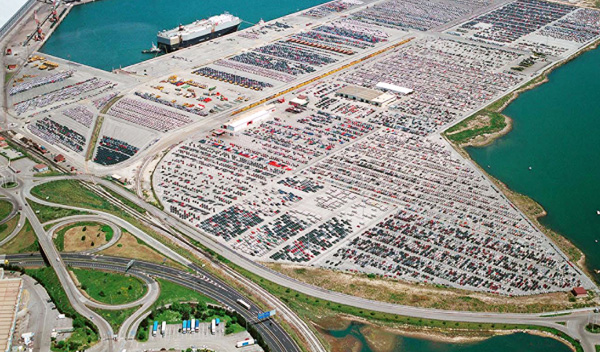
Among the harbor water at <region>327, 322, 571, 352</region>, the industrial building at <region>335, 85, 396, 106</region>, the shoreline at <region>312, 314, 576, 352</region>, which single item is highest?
the industrial building at <region>335, 85, 396, 106</region>

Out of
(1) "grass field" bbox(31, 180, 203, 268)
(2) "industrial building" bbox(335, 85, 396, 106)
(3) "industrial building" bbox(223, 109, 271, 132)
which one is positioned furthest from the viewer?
(2) "industrial building" bbox(335, 85, 396, 106)

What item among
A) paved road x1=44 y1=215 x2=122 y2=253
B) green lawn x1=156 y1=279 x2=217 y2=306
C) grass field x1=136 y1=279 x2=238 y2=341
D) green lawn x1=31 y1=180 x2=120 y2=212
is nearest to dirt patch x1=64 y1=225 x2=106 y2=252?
paved road x1=44 y1=215 x2=122 y2=253

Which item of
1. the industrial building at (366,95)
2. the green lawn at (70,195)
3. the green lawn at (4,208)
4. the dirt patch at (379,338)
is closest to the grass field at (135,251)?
the green lawn at (70,195)

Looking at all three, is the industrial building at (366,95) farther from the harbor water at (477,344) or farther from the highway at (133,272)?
the harbor water at (477,344)

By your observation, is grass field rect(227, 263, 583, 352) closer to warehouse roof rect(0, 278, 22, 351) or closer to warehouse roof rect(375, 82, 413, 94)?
warehouse roof rect(0, 278, 22, 351)

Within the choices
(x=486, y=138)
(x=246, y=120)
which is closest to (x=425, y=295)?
(x=486, y=138)

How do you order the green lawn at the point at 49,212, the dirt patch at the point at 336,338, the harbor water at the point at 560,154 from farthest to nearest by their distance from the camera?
1. the harbor water at the point at 560,154
2. the green lawn at the point at 49,212
3. the dirt patch at the point at 336,338
